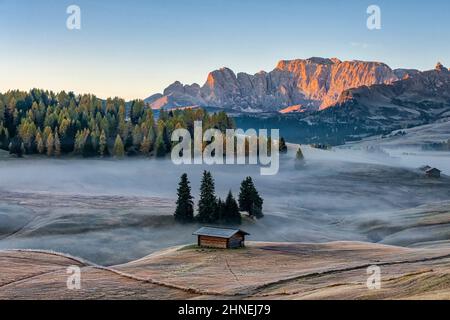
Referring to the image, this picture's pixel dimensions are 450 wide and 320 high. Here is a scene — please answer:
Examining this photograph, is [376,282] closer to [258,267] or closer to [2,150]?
[258,267]

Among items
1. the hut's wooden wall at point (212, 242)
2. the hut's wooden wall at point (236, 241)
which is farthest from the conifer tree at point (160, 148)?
the hut's wooden wall at point (236, 241)

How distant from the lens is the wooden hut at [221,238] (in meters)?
56.8

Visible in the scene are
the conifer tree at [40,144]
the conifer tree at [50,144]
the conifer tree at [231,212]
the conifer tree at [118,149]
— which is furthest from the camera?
the conifer tree at [118,149]

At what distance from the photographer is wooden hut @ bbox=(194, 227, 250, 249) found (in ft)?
186

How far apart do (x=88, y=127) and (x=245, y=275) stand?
4416 inches

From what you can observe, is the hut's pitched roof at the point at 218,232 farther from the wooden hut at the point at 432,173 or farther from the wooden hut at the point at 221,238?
the wooden hut at the point at 432,173

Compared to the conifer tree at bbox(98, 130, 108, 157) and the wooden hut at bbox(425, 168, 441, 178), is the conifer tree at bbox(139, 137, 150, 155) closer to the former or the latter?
the conifer tree at bbox(98, 130, 108, 157)

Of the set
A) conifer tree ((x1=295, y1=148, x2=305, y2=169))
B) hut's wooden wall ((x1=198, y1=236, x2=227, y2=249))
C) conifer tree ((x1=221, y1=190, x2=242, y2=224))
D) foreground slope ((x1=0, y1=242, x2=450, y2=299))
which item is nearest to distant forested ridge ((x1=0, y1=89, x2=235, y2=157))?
conifer tree ((x1=295, y1=148, x2=305, y2=169))

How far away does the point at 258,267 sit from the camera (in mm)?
45500

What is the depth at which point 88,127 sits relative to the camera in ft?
469

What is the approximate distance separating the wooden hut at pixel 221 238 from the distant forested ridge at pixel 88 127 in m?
76.5

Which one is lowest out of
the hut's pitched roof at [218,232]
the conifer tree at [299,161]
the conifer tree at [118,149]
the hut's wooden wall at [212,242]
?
the hut's wooden wall at [212,242]

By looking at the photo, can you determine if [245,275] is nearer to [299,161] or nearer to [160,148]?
[160,148]

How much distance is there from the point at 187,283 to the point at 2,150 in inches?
4302
